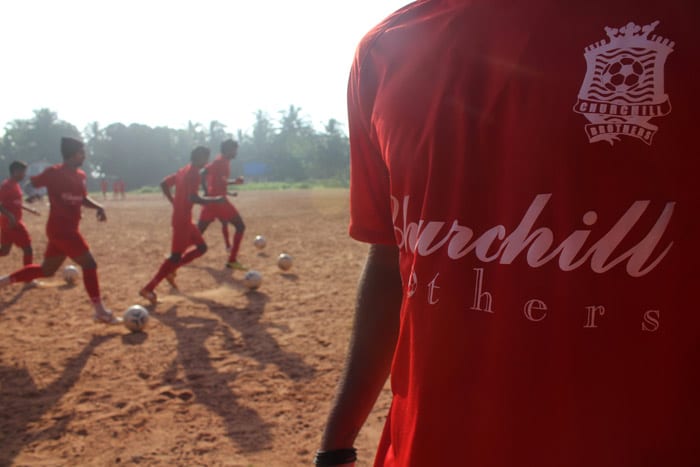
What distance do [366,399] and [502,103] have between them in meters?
0.79

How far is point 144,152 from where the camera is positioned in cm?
8688

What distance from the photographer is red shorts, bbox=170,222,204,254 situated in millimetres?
8469

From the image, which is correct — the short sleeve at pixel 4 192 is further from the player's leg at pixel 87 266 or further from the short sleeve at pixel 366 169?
the short sleeve at pixel 366 169

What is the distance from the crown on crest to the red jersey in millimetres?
10598

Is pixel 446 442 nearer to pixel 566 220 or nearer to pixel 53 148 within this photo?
pixel 566 220

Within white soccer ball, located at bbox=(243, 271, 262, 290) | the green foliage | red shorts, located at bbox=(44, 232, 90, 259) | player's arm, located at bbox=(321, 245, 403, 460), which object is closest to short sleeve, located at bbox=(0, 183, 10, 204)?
red shorts, located at bbox=(44, 232, 90, 259)

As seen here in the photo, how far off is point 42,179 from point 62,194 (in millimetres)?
320

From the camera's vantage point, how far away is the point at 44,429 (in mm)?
4289

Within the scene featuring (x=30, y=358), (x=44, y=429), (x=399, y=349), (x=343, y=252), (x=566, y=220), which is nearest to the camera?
(x=566, y=220)

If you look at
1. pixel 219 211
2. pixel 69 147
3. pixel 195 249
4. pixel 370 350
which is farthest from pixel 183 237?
pixel 370 350

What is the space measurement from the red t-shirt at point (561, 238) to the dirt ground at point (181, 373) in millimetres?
3087

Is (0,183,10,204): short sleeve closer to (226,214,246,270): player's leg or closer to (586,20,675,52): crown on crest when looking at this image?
(226,214,246,270): player's leg

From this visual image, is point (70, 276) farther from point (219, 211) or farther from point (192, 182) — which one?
point (192, 182)

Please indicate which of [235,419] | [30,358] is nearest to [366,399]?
[235,419]
